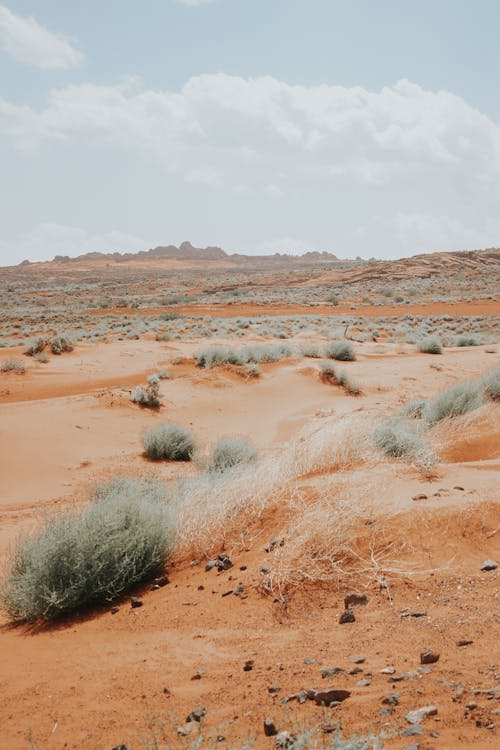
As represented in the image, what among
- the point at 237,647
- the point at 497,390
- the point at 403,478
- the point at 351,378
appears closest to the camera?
the point at 237,647

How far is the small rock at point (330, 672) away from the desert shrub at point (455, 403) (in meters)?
6.22

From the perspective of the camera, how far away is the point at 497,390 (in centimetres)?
874

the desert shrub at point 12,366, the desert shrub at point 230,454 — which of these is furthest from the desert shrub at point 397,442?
the desert shrub at point 12,366

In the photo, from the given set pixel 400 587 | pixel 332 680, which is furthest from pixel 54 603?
pixel 400 587

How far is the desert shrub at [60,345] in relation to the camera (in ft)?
59.4

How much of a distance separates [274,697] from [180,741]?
0.51 metres

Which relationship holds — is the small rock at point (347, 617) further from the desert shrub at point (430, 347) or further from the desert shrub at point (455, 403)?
the desert shrub at point (430, 347)

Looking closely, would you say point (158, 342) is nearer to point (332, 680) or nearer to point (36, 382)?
point (36, 382)

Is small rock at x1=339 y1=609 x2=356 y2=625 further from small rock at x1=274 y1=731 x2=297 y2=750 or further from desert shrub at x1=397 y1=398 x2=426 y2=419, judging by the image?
desert shrub at x1=397 y1=398 x2=426 y2=419

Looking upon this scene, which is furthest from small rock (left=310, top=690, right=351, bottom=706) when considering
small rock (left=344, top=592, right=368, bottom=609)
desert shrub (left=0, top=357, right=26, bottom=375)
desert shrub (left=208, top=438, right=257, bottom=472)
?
desert shrub (left=0, top=357, right=26, bottom=375)

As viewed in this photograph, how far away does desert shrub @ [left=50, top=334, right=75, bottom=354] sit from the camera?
59.4 feet

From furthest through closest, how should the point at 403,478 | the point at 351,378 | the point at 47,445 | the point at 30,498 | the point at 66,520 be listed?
the point at 351,378 → the point at 47,445 → the point at 30,498 → the point at 403,478 → the point at 66,520

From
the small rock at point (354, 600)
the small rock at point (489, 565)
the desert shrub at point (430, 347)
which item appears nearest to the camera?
the small rock at point (354, 600)

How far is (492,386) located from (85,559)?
7113 mm
